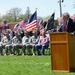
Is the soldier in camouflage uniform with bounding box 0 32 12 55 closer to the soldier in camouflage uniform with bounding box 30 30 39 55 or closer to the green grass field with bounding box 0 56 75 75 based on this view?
the soldier in camouflage uniform with bounding box 30 30 39 55

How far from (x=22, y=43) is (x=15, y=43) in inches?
21.6

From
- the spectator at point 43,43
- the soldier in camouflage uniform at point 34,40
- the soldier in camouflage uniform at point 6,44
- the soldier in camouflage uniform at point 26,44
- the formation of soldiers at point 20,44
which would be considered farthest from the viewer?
the soldier in camouflage uniform at point 6,44

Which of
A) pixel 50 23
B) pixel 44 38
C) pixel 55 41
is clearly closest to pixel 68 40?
pixel 55 41

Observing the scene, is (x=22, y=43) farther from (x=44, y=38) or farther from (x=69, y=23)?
(x=69, y=23)

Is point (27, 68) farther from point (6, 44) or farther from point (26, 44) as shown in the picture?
point (6, 44)

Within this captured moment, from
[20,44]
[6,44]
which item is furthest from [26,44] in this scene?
[6,44]

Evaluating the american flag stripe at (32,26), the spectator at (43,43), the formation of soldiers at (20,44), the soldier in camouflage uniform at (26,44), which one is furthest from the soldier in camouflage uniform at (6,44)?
the american flag stripe at (32,26)

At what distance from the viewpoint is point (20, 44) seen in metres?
20.0

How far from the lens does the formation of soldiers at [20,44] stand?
19.3 metres

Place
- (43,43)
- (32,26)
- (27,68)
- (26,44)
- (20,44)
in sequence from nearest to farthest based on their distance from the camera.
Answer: (27,68) → (43,43) → (26,44) → (20,44) → (32,26)

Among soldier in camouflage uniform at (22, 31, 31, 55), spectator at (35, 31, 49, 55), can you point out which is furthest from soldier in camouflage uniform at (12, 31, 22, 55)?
spectator at (35, 31, 49, 55)

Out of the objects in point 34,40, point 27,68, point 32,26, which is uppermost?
point 32,26

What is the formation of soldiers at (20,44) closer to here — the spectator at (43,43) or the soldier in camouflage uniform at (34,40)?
the soldier in camouflage uniform at (34,40)

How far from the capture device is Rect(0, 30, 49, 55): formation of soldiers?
19.3 m
